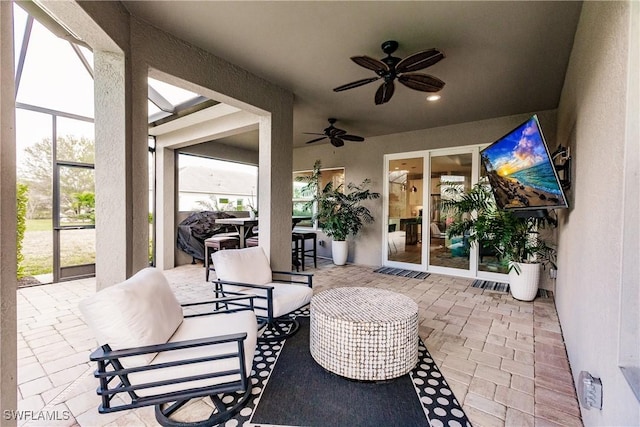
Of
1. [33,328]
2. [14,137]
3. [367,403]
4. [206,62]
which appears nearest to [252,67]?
[206,62]

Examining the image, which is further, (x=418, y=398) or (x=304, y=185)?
(x=304, y=185)

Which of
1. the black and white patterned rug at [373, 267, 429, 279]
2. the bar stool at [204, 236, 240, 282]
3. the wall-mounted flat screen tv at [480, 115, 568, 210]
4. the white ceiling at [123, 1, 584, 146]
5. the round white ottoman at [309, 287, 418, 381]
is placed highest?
the white ceiling at [123, 1, 584, 146]

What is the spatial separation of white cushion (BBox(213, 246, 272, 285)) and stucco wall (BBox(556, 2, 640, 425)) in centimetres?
271

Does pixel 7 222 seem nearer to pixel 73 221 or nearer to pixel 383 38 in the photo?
pixel 383 38

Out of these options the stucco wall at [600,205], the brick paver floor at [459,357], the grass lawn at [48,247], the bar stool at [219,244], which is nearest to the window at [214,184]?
the bar stool at [219,244]

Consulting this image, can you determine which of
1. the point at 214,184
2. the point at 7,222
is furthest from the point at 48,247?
the point at 7,222

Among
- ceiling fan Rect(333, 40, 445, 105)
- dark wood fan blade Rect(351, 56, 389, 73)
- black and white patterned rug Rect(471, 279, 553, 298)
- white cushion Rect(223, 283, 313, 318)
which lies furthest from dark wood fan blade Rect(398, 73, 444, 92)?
black and white patterned rug Rect(471, 279, 553, 298)

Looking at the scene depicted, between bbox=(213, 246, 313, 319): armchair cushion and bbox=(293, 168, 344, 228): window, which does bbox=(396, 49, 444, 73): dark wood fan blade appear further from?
bbox=(293, 168, 344, 228): window

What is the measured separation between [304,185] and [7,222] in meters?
6.28

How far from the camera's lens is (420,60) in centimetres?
236

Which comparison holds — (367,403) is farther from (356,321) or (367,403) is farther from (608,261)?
(608,261)

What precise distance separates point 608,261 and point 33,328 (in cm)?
485

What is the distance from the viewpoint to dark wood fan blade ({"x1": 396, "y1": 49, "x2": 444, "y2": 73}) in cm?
222

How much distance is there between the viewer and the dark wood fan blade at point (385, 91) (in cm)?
275
